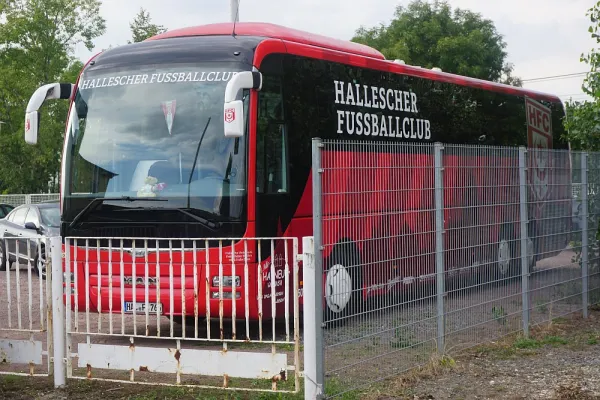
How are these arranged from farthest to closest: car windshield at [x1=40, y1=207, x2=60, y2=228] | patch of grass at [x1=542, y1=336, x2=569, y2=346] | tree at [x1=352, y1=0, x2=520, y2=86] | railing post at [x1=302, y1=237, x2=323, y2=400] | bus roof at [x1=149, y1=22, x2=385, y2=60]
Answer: tree at [x1=352, y1=0, x2=520, y2=86]
car windshield at [x1=40, y1=207, x2=60, y2=228]
bus roof at [x1=149, y1=22, x2=385, y2=60]
patch of grass at [x1=542, y1=336, x2=569, y2=346]
railing post at [x1=302, y1=237, x2=323, y2=400]

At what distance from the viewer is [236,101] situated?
9805 millimetres

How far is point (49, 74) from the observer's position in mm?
43156

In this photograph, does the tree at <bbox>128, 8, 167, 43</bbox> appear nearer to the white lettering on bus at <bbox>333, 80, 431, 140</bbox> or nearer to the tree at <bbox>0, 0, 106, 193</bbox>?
the tree at <bbox>0, 0, 106, 193</bbox>

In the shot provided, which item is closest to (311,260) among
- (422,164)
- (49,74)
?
(422,164)

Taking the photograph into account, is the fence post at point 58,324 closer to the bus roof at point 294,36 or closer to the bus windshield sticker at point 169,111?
the bus windshield sticker at point 169,111

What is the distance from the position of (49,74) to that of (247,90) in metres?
34.6

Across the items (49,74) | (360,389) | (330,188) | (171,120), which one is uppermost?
(49,74)

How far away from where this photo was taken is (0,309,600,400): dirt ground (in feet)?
25.0

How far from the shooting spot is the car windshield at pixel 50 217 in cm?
1998

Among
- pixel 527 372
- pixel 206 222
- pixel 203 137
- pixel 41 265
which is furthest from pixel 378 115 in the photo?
pixel 41 265

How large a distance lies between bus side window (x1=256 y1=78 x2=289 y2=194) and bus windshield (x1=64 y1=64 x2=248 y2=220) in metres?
0.29

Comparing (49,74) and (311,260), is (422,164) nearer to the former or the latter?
(311,260)

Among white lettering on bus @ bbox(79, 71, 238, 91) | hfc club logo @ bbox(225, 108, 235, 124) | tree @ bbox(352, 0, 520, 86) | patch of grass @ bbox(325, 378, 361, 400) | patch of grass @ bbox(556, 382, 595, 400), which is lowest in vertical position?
patch of grass @ bbox(556, 382, 595, 400)

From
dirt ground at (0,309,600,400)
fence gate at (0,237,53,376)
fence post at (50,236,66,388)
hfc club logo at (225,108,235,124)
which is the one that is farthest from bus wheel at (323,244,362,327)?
hfc club logo at (225,108,235,124)
